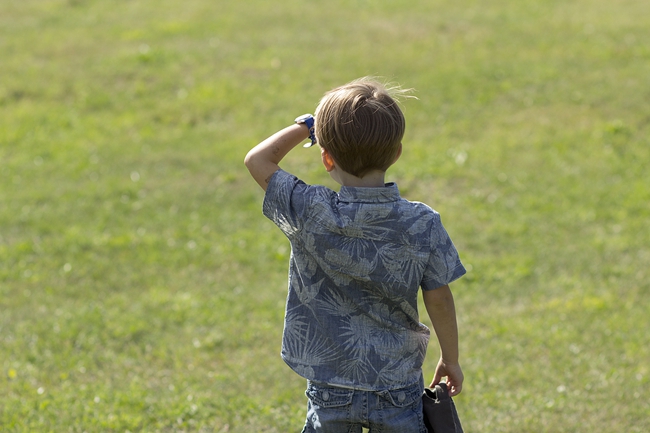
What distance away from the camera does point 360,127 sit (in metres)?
2.47

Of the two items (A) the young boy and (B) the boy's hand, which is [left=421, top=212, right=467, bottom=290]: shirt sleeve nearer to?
(A) the young boy

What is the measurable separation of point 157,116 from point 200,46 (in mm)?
2763

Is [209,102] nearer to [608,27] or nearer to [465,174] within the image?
[465,174]

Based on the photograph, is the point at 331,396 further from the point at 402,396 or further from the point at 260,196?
the point at 260,196

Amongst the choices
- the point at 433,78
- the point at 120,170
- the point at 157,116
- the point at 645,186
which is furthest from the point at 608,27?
the point at 120,170

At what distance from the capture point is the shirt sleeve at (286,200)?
2.60 metres

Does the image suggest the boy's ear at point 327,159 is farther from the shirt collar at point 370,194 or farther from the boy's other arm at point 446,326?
the boy's other arm at point 446,326

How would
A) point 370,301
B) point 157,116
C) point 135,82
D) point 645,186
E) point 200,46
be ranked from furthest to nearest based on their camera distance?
point 200,46, point 135,82, point 157,116, point 645,186, point 370,301

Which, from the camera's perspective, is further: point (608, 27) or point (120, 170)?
point (608, 27)

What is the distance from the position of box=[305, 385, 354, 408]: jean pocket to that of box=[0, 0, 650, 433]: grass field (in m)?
1.81

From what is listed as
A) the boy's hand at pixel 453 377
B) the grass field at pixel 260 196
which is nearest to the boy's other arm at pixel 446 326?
the boy's hand at pixel 453 377

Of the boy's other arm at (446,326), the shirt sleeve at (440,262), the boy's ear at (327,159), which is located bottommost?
the boy's other arm at (446,326)

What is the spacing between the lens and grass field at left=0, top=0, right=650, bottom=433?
16.4ft

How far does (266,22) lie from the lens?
14.5 m
